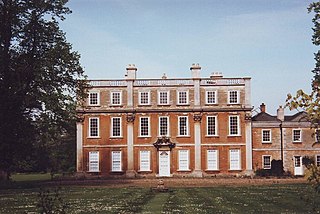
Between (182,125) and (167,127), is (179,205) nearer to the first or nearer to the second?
(167,127)

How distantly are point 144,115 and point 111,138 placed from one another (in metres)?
3.82

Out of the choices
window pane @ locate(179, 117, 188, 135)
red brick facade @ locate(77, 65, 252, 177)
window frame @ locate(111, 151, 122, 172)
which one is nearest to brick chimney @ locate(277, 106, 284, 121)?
red brick facade @ locate(77, 65, 252, 177)

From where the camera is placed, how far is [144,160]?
48.6 meters

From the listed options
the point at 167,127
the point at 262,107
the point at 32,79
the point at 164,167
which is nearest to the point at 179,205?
the point at 32,79

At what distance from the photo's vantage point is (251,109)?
158ft

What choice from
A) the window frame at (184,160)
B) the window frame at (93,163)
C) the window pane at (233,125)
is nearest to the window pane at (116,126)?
the window frame at (93,163)

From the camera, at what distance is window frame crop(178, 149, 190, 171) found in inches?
1898

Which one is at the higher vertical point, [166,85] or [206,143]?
[166,85]

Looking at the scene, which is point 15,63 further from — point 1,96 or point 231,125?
point 231,125

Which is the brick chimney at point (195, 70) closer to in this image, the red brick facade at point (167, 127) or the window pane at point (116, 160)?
the red brick facade at point (167, 127)

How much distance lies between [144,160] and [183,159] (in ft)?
12.1

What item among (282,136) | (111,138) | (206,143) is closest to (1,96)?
(111,138)

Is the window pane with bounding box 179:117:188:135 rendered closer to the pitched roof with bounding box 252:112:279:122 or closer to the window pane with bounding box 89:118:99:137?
the window pane with bounding box 89:118:99:137

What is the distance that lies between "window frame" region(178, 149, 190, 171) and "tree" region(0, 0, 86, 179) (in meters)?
16.4
